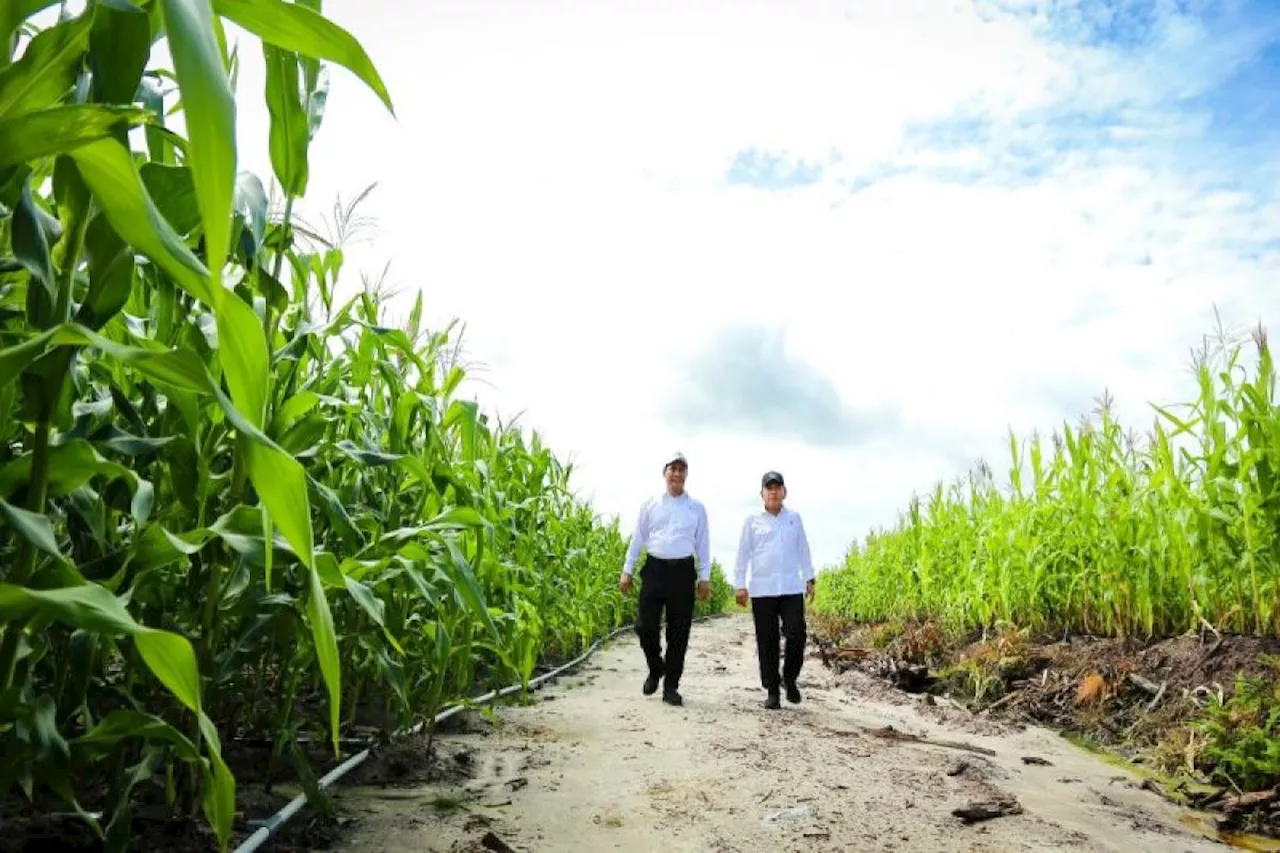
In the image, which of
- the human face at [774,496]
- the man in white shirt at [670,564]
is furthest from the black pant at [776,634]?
the human face at [774,496]

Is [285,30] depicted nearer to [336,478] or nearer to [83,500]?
[83,500]

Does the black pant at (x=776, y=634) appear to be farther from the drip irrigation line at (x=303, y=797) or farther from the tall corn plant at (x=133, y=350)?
the tall corn plant at (x=133, y=350)

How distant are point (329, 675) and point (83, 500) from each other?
894 mm

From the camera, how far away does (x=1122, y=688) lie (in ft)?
16.9

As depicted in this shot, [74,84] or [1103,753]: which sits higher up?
[74,84]

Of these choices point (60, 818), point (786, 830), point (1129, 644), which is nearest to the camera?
point (60, 818)

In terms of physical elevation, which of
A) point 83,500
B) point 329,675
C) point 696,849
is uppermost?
point 83,500

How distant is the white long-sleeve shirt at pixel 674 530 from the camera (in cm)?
684

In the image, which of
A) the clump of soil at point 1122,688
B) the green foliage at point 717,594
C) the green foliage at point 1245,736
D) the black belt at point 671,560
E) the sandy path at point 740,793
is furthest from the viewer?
the green foliage at point 717,594

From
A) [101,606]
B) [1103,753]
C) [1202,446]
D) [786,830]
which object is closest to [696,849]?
[786,830]

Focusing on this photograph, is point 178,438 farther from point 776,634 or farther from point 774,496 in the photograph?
point 774,496

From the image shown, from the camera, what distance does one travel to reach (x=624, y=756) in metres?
3.92

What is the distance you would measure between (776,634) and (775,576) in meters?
0.43

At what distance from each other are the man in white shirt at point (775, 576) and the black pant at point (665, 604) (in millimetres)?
393
